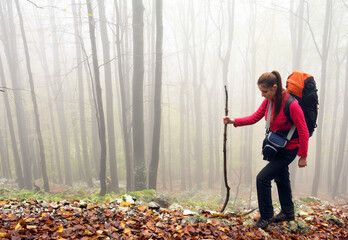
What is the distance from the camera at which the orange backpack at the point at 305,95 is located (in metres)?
2.51

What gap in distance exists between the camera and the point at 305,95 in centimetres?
254

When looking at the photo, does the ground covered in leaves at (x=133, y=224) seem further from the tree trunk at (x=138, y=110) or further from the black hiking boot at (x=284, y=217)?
the tree trunk at (x=138, y=110)

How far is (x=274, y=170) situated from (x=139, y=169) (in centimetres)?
502

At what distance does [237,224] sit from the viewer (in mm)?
2990

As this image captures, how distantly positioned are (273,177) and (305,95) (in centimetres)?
120

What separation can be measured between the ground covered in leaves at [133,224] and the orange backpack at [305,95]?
5.45 ft

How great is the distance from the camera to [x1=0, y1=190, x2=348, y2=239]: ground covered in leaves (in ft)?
7.27

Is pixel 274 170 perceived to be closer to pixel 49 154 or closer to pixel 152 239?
pixel 152 239

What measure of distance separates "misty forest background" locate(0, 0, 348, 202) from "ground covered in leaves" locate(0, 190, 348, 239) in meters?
2.81

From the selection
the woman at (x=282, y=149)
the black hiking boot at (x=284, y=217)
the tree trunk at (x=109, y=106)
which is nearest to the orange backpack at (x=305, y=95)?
the woman at (x=282, y=149)

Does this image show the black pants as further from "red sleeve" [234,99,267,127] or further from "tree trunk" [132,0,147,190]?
"tree trunk" [132,0,147,190]

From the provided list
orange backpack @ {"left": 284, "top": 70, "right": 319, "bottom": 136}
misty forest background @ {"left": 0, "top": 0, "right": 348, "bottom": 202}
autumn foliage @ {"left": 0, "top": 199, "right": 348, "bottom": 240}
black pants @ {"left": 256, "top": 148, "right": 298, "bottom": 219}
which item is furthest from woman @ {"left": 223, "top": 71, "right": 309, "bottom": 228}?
misty forest background @ {"left": 0, "top": 0, "right": 348, "bottom": 202}

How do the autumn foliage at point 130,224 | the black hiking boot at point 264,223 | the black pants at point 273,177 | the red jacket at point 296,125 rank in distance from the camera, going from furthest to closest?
the black hiking boot at point 264,223 → the black pants at point 273,177 → the red jacket at point 296,125 → the autumn foliage at point 130,224

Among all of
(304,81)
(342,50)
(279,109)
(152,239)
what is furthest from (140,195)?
(342,50)
